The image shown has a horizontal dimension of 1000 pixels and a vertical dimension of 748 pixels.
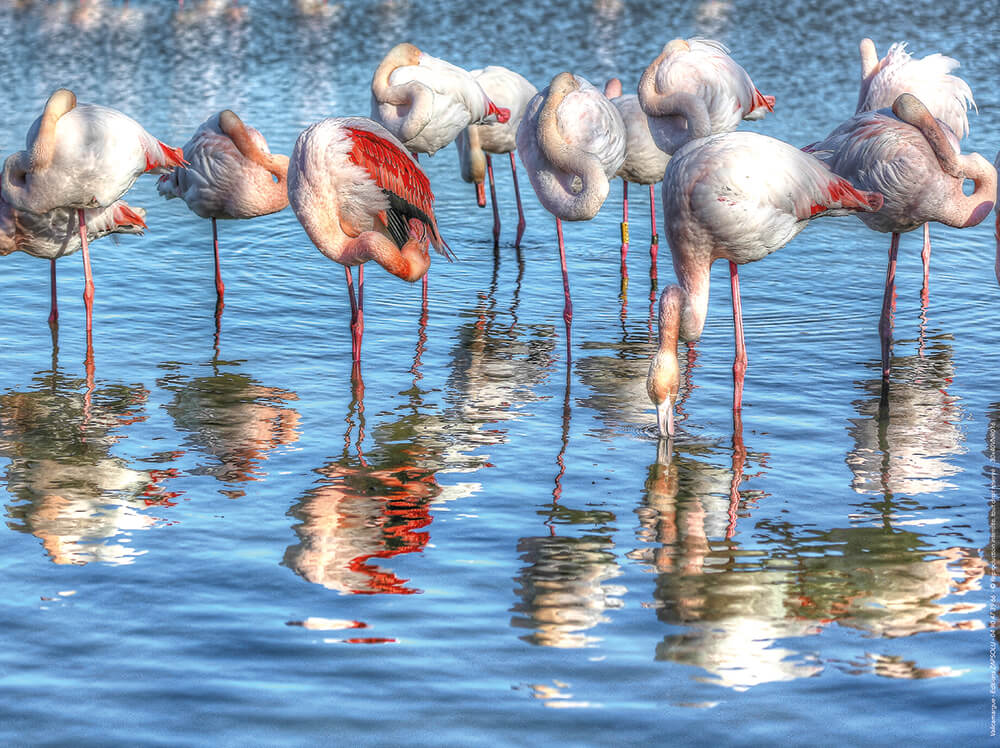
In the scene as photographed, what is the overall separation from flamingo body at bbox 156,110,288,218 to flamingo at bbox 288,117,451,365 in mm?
1508

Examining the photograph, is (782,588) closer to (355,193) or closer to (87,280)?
(355,193)

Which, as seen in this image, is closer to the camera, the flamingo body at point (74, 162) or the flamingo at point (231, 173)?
the flamingo body at point (74, 162)

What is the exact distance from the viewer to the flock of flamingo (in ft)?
21.6

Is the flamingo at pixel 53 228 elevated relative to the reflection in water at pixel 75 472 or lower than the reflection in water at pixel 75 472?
elevated

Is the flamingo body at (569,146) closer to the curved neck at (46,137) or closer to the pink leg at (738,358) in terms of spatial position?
the pink leg at (738,358)

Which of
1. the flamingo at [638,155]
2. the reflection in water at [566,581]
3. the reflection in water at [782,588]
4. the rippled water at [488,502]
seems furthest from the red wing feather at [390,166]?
the reflection in water at [782,588]

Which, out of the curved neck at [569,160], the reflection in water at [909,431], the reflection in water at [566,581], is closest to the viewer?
the reflection in water at [566,581]

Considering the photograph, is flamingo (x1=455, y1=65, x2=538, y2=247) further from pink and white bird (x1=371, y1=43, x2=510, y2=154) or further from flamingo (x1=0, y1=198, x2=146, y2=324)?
flamingo (x1=0, y1=198, x2=146, y2=324)

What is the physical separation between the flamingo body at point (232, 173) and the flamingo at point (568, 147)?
179 cm

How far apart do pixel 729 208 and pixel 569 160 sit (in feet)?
5.33

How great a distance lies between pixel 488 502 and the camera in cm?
584

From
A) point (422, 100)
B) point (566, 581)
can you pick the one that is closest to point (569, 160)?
point (422, 100)

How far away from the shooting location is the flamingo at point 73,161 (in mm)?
7668

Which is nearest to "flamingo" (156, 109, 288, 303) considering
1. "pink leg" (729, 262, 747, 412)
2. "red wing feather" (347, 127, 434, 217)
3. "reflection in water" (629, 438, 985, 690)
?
"red wing feather" (347, 127, 434, 217)
